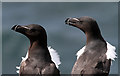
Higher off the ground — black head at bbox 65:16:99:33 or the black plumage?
black head at bbox 65:16:99:33

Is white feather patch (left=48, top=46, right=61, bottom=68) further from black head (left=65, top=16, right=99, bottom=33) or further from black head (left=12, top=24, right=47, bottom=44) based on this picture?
black head (left=65, top=16, right=99, bottom=33)

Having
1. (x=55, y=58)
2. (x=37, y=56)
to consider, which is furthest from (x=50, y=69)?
(x=55, y=58)

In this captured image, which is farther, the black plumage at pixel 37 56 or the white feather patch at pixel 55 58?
the white feather patch at pixel 55 58

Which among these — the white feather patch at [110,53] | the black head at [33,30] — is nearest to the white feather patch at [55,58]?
the black head at [33,30]

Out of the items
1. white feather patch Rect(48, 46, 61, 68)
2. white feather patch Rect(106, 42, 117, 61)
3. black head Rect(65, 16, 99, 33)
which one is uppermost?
black head Rect(65, 16, 99, 33)

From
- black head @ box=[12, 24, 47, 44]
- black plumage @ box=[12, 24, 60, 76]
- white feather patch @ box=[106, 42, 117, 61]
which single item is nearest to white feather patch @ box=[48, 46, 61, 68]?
black plumage @ box=[12, 24, 60, 76]

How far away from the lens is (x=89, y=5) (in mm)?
23984

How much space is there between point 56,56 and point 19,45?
1037cm

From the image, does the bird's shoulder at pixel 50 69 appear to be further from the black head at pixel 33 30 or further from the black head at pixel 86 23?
the black head at pixel 86 23

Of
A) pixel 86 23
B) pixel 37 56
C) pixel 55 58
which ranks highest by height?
pixel 86 23

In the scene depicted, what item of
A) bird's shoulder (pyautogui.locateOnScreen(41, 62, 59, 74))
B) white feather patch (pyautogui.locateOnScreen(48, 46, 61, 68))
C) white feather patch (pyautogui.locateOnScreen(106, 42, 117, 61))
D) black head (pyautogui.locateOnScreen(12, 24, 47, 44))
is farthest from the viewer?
white feather patch (pyautogui.locateOnScreen(48, 46, 61, 68))

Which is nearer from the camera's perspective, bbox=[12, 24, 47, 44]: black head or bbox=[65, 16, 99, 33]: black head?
bbox=[12, 24, 47, 44]: black head

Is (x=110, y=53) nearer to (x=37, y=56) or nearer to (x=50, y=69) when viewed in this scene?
(x=50, y=69)

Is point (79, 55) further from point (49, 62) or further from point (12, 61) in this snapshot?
point (12, 61)
